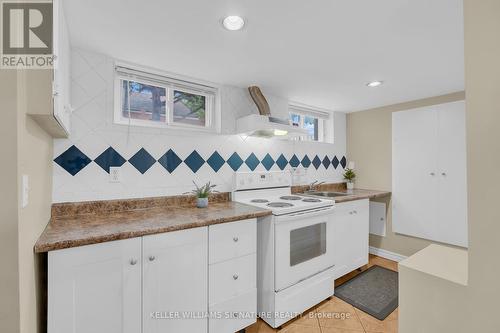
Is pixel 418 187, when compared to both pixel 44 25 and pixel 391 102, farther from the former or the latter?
pixel 44 25

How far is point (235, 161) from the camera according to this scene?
242 centimetres

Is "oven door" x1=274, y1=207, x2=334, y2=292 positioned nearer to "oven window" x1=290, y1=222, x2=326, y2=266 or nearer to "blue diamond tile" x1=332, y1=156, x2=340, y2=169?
"oven window" x1=290, y1=222, x2=326, y2=266

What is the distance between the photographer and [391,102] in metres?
2.98

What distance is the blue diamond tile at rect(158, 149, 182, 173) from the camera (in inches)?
77.7

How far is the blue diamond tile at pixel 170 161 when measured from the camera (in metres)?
1.97

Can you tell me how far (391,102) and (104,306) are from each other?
11.4ft

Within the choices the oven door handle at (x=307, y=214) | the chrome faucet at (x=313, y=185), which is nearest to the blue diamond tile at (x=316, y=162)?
the chrome faucet at (x=313, y=185)

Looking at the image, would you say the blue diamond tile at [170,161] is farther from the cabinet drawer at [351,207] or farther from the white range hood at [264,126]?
the cabinet drawer at [351,207]

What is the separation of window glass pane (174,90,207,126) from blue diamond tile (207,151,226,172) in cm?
35

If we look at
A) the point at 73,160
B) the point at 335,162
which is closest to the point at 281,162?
the point at 335,162

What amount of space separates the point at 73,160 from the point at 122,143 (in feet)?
1.09

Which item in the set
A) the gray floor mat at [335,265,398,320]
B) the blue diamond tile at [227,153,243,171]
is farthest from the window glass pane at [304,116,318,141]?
the gray floor mat at [335,265,398,320]

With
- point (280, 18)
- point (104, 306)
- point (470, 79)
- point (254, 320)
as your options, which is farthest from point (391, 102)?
point (104, 306)

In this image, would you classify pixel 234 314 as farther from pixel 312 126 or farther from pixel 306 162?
pixel 312 126
